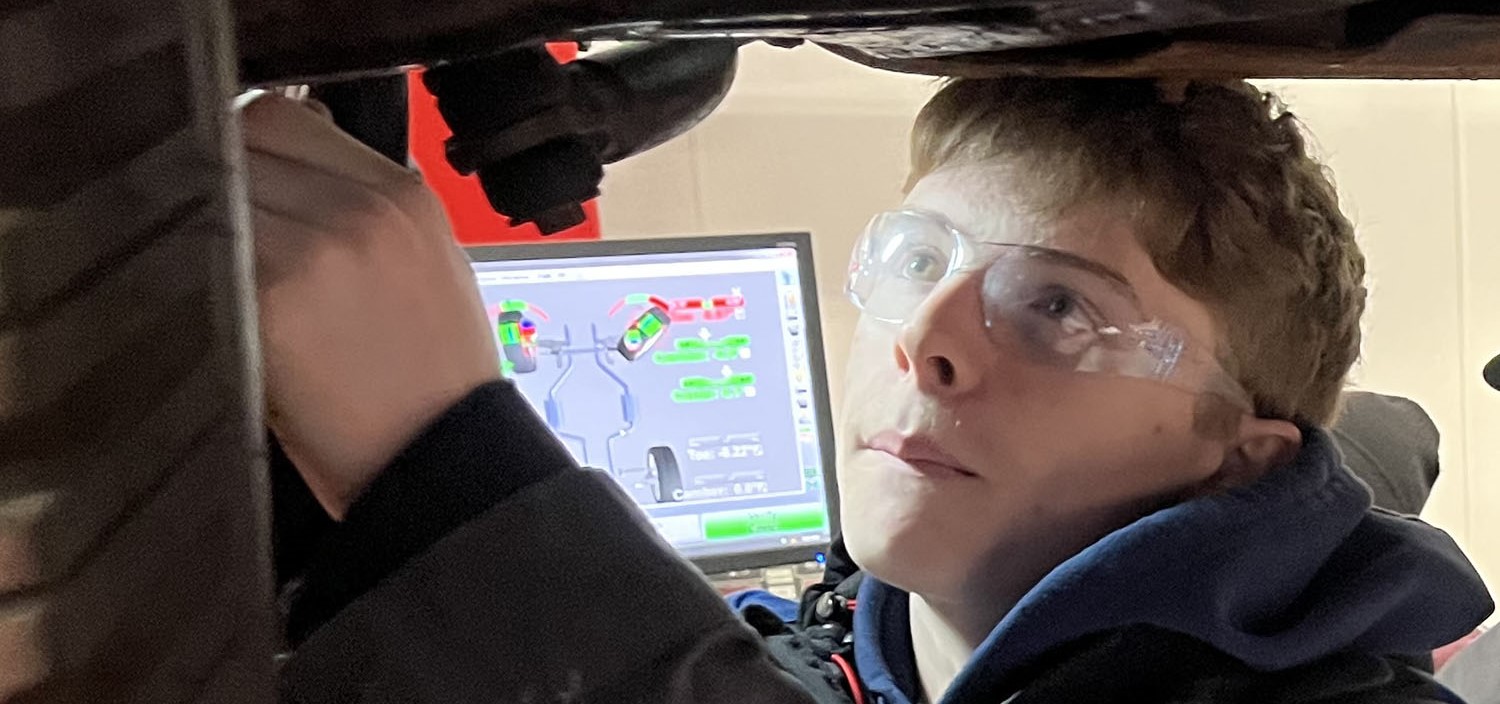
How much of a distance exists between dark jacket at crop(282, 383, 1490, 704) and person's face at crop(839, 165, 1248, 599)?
1.22 ft

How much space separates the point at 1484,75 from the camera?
42 centimetres

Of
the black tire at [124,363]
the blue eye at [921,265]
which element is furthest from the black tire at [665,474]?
the black tire at [124,363]

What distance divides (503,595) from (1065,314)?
1.61ft

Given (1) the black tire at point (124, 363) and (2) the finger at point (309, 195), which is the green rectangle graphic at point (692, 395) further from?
(1) the black tire at point (124, 363)

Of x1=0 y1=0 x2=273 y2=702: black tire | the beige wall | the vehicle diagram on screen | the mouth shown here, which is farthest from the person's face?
the beige wall

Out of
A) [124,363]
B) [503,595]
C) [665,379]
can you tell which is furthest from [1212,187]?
[665,379]

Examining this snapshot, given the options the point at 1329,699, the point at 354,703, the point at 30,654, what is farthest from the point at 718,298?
the point at 30,654

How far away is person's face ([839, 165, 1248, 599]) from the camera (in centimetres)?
76

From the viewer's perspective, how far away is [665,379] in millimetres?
1649

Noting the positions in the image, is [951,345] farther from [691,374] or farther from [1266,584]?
[691,374]

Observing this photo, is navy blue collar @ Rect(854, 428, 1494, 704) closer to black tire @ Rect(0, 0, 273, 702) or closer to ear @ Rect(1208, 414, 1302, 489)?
ear @ Rect(1208, 414, 1302, 489)

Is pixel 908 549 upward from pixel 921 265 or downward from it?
downward

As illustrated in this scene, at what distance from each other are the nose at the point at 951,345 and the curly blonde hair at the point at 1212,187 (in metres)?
0.07

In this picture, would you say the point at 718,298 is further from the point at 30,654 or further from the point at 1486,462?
the point at 30,654
